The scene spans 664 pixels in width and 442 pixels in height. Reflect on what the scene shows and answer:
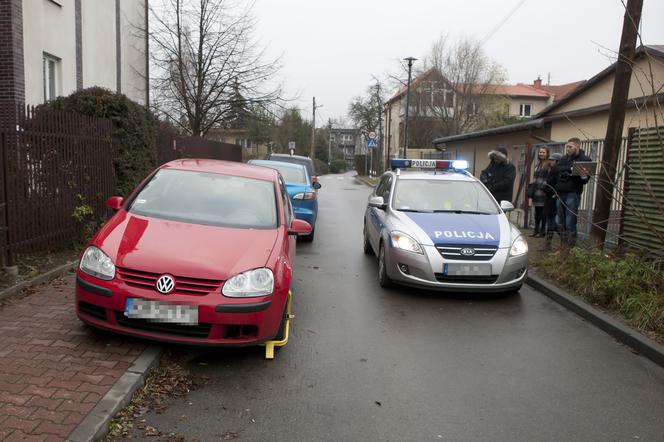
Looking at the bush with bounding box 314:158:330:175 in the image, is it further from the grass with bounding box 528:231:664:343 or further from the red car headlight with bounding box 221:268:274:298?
the red car headlight with bounding box 221:268:274:298

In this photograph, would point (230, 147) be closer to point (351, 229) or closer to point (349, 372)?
point (351, 229)

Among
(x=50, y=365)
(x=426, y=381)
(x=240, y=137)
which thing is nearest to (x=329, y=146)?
(x=240, y=137)

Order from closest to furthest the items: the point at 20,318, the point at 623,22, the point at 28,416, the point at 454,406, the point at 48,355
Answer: the point at 28,416 → the point at 454,406 → the point at 48,355 → the point at 20,318 → the point at 623,22

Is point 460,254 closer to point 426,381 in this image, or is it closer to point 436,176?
point 436,176

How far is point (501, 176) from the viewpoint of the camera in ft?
35.7

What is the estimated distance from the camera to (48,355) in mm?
4211

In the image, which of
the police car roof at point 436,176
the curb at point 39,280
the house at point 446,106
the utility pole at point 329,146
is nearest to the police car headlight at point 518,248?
the police car roof at point 436,176

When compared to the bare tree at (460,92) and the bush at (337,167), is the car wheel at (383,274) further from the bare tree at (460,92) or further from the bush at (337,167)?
the bush at (337,167)

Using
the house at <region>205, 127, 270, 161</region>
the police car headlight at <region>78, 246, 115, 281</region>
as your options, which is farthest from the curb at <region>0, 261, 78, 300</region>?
the house at <region>205, 127, 270, 161</region>

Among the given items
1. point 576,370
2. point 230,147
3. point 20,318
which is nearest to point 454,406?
point 576,370

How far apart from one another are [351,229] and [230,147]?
1630cm

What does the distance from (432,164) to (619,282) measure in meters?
4.10

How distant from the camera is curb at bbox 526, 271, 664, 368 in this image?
5.06 m

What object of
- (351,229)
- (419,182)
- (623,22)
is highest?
(623,22)
